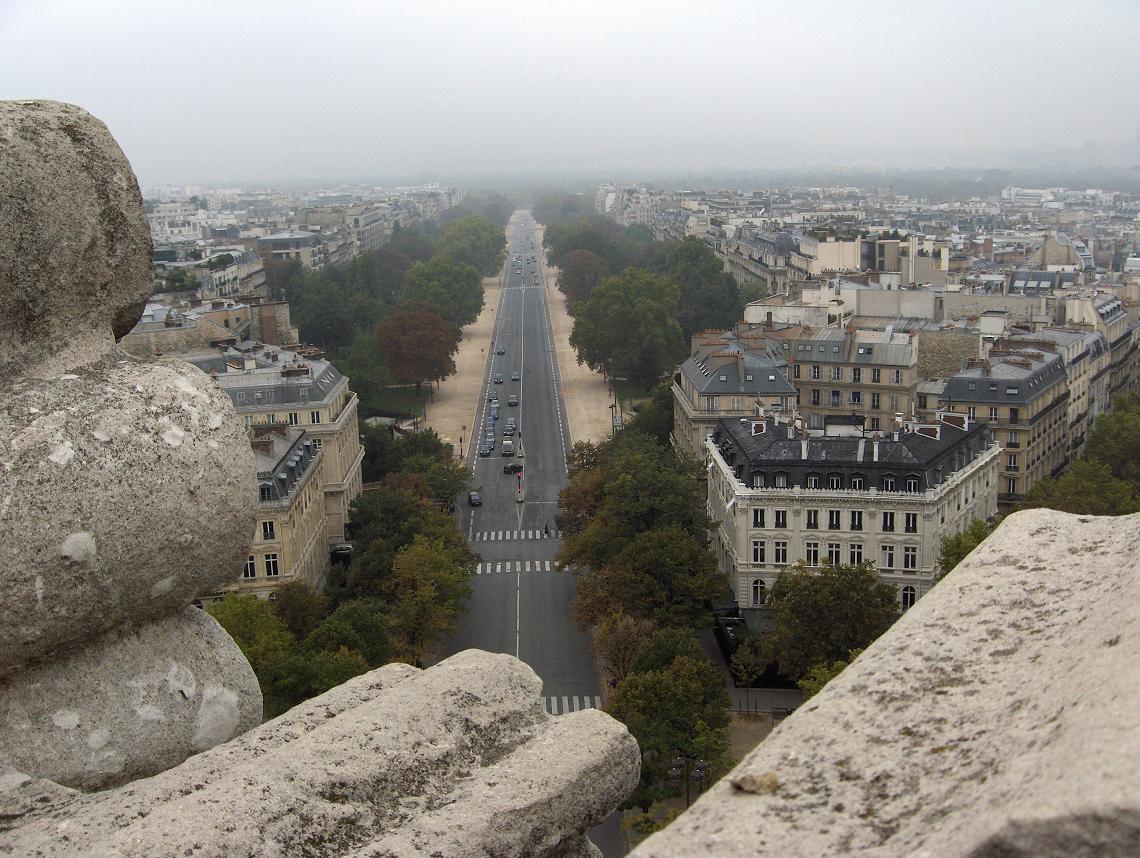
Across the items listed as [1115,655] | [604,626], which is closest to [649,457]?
[604,626]

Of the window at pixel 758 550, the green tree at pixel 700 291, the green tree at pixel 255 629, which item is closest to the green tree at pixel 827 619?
the window at pixel 758 550

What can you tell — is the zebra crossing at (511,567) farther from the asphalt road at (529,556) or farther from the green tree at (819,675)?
the green tree at (819,675)

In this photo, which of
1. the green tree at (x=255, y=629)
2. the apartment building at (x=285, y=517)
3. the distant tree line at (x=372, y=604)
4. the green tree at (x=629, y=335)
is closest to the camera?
the distant tree line at (x=372, y=604)

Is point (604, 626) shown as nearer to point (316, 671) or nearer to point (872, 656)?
point (316, 671)

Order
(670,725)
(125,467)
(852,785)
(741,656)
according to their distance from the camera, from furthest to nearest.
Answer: (741,656), (670,725), (125,467), (852,785)

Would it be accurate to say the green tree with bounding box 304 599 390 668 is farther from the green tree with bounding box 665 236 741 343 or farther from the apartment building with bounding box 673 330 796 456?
the green tree with bounding box 665 236 741 343

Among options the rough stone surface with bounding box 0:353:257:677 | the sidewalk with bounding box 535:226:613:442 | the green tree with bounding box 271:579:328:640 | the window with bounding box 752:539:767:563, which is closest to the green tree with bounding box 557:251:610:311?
the sidewalk with bounding box 535:226:613:442
